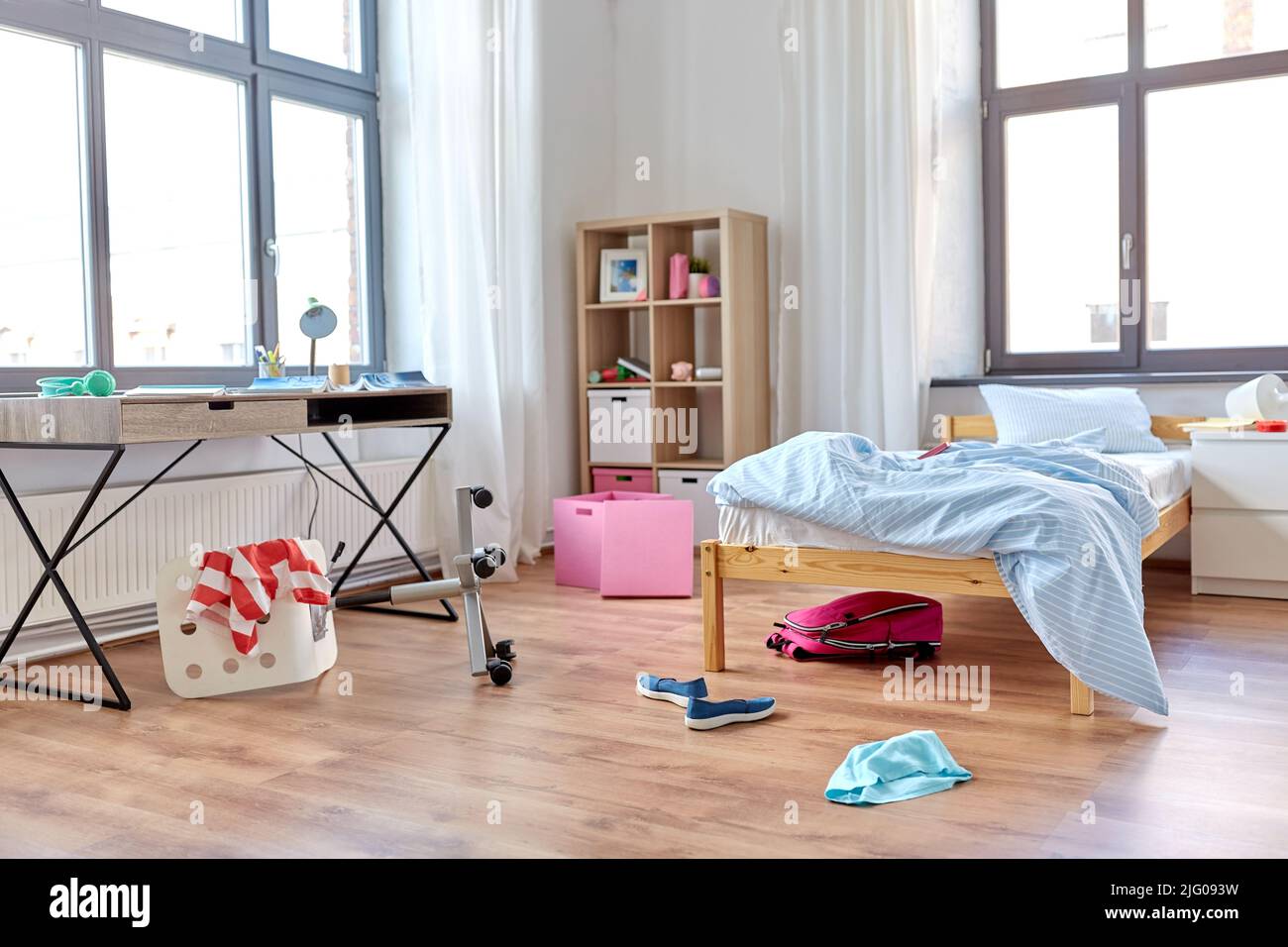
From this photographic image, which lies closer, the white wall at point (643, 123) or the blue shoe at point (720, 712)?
the blue shoe at point (720, 712)

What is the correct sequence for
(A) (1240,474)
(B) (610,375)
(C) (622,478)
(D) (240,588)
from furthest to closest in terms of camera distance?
(B) (610,375)
(C) (622,478)
(A) (1240,474)
(D) (240,588)

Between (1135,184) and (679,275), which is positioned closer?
(1135,184)

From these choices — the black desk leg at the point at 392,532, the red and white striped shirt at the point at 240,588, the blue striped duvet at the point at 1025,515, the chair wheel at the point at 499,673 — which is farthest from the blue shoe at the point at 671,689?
the black desk leg at the point at 392,532

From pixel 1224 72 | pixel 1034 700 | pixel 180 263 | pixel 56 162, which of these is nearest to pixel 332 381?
pixel 180 263

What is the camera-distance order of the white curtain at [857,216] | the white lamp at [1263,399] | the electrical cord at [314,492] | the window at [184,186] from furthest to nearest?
the white curtain at [857,216]
the electrical cord at [314,492]
the white lamp at [1263,399]
the window at [184,186]

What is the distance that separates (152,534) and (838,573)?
2.04 m

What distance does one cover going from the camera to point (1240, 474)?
402 cm

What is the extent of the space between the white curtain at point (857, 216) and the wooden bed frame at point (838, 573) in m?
1.62

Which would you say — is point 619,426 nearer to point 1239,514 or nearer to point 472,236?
point 472,236

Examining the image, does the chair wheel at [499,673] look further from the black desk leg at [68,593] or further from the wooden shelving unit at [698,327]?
the wooden shelving unit at [698,327]

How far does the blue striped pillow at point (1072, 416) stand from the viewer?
4.38 metres

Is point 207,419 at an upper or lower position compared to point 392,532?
upper

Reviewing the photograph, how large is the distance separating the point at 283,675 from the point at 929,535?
5.32 feet

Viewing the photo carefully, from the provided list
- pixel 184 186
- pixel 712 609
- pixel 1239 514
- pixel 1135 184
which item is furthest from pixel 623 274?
pixel 1239 514
